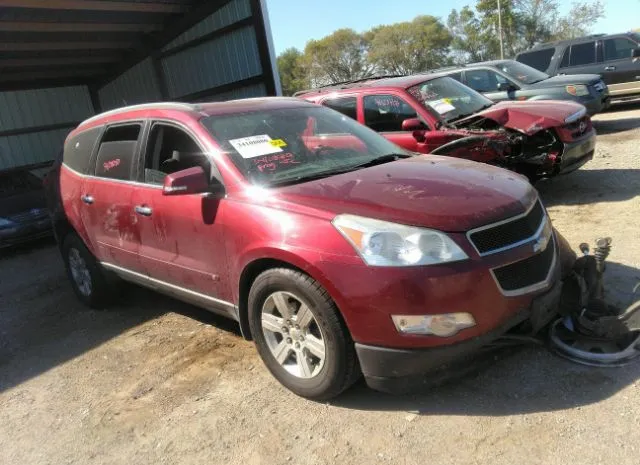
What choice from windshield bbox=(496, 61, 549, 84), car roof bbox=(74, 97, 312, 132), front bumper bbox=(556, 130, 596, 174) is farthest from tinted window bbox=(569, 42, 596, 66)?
car roof bbox=(74, 97, 312, 132)

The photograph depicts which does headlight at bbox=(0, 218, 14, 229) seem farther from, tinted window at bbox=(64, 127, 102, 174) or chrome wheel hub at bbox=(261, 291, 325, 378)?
chrome wheel hub at bbox=(261, 291, 325, 378)

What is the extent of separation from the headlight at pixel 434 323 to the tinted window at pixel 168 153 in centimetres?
181

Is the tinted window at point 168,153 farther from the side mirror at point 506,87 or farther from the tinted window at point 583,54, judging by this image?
the tinted window at point 583,54

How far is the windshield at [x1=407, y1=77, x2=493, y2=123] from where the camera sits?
22.5ft

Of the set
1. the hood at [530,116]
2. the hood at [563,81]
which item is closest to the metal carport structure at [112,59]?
the hood at [563,81]

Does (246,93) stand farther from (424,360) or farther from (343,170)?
(424,360)

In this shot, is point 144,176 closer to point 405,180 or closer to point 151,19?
point 405,180

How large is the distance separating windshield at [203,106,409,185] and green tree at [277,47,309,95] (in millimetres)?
64441

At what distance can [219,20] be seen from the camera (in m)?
11.9

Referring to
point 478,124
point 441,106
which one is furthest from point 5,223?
point 478,124

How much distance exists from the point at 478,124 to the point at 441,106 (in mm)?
532

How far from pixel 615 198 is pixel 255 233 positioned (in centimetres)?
498

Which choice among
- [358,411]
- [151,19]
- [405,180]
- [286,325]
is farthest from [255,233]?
[151,19]

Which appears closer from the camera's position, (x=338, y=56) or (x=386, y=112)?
(x=386, y=112)
